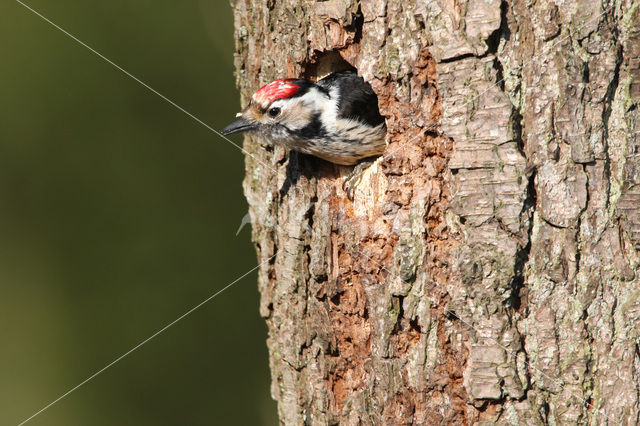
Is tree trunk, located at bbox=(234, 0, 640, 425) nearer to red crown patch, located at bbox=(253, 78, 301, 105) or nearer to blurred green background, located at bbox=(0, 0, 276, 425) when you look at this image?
red crown patch, located at bbox=(253, 78, 301, 105)

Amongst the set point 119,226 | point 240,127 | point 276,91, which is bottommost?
point 119,226

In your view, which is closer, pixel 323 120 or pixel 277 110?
pixel 277 110

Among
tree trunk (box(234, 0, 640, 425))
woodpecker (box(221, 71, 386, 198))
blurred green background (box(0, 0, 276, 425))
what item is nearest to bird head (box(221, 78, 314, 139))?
woodpecker (box(221, 71, 386, 198))

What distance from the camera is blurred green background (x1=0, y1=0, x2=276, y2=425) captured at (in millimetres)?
5957

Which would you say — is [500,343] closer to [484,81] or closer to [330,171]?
[484,81]

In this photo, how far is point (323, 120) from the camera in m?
3.10

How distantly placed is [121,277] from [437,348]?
14.0 feet

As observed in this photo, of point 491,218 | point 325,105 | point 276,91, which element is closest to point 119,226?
point 325,105

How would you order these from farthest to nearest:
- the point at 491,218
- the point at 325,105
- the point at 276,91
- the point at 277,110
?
the point at 325,105 < the point at 277,110 < the point at 276,91 < the point at 491,218

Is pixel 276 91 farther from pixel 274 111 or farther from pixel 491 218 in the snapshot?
pixel 491 218

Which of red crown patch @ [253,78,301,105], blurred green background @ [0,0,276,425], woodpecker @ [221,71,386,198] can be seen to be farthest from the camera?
blurred green background @ [0,0,276,425]

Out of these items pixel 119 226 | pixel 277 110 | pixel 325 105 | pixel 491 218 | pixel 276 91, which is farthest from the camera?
pixel 119 226

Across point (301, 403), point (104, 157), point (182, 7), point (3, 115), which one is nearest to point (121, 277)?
point (104, 157)

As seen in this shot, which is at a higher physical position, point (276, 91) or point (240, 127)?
point (276, 91)
